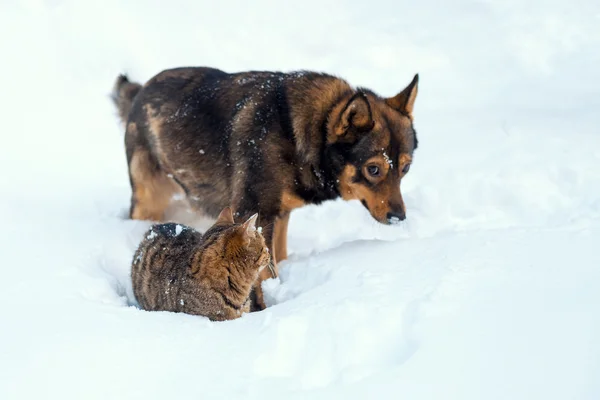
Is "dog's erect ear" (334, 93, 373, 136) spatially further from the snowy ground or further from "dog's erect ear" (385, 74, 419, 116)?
the snowy ground

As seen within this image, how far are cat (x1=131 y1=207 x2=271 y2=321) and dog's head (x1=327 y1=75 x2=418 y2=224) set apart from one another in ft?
3.22

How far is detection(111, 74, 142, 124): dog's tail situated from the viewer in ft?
21.1

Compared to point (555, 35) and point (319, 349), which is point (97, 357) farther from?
point (555, 35)

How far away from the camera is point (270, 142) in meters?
4.99

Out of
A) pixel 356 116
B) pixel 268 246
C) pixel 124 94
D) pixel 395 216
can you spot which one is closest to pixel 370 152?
pixel 356 116

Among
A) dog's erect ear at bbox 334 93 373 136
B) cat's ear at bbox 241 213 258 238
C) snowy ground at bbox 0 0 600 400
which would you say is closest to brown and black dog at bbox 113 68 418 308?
dog's erect ear at bbox 334 93 373 136

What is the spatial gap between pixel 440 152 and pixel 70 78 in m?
6.34

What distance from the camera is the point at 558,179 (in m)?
6.25

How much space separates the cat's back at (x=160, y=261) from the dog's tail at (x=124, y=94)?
79.3 inches

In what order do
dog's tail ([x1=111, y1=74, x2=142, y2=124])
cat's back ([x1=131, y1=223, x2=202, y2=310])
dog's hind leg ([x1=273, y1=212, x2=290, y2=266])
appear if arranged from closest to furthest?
1. cat's back ([x1=131, y1=223, x2=202, y2=310])
2. dog's hind leg ([x1=273, y1=212, x2=290, y2=266])
3. dog's tail ([x1=111, y1=74, x2=142, y2=124])

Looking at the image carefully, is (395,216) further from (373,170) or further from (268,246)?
(268,246)

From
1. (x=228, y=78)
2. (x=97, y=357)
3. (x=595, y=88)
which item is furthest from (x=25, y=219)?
(x=595, y=88)

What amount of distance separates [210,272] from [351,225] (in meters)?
2.55

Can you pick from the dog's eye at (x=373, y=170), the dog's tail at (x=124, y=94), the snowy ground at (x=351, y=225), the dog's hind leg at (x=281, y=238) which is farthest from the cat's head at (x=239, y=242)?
the dog's tail at (x=124, y=94)
